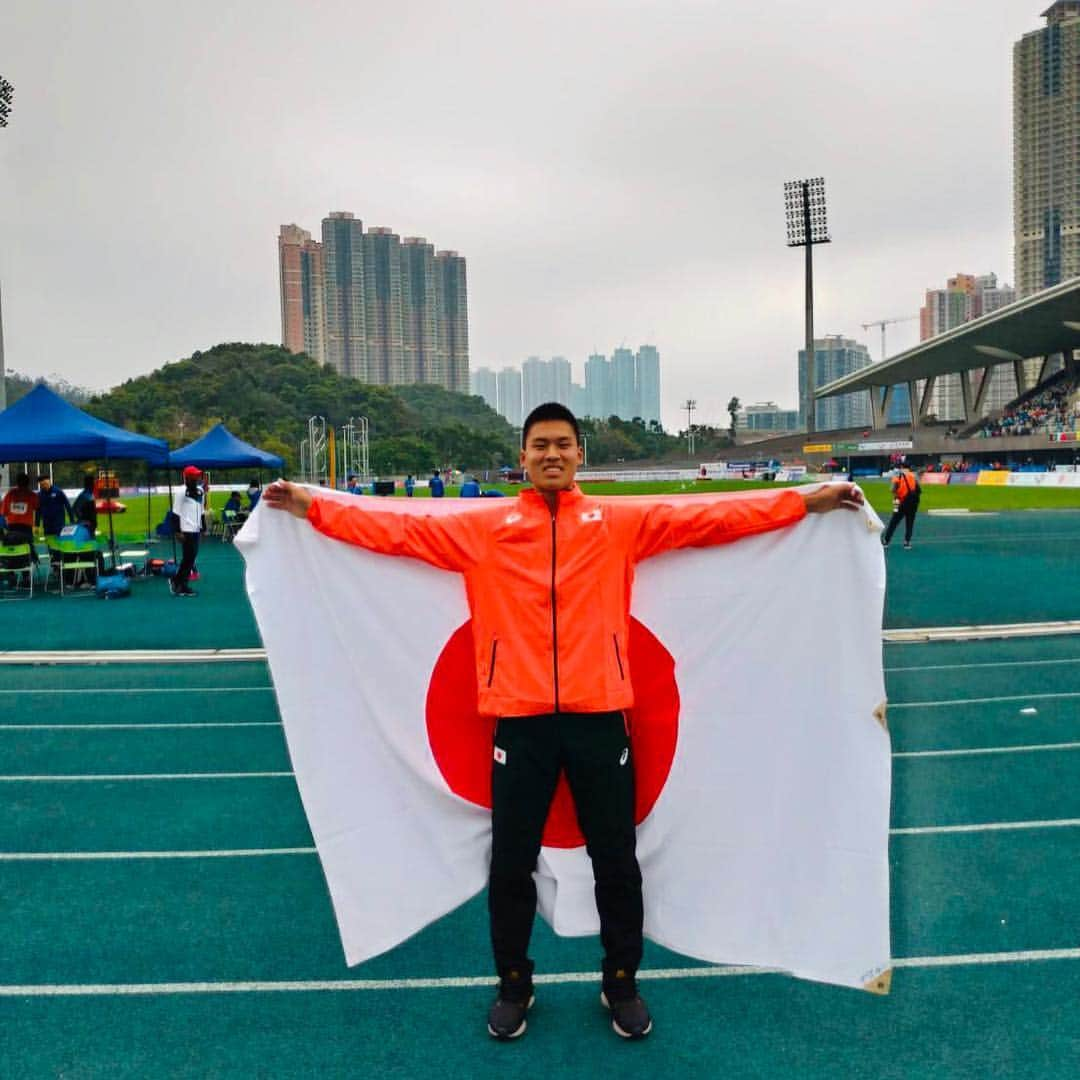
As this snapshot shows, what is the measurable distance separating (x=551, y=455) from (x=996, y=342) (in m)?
74.3

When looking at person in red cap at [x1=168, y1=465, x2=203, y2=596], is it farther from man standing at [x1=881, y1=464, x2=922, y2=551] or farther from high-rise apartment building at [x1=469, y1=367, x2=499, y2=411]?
high-rise apartment building at [x1=469, y1=367, x2=499, y2=411]

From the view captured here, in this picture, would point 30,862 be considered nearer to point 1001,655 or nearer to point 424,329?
point 1001,655

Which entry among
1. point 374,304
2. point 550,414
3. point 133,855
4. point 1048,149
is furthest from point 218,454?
point 374,304

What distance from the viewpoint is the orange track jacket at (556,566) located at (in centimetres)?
276

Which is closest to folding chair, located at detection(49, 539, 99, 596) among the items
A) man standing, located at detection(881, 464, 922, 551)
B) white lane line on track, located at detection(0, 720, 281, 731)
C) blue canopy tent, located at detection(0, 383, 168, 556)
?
blue canopy tent, located at detection(0, 383, 168, 556)

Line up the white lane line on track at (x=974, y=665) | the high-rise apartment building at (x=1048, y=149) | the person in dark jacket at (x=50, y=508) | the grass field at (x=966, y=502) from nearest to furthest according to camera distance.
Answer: the white lane line on track at (x=974, y=665) < the person in dark jacket at (x=50, y=508) < the grass field at (x=966, y=502) < the high-rise apartment building at (x=1048, y=149)

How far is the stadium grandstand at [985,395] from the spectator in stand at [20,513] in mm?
57519

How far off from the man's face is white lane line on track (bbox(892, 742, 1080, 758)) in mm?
3679

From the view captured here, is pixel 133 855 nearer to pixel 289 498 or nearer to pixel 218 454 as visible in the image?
pixel 289 498

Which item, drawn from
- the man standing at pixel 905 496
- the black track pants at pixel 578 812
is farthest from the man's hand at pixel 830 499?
the man standing at pixel 905 496

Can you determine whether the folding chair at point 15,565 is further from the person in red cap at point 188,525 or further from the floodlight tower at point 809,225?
the floodlight tower at point 809,225

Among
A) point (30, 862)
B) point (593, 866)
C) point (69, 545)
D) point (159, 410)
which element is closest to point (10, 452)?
point (69, 545)

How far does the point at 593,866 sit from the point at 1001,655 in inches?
269

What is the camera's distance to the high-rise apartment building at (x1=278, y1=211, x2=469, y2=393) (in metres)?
155
